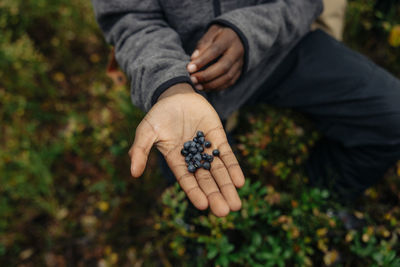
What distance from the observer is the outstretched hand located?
4.03 ft

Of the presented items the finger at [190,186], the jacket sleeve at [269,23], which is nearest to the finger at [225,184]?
the finger at [190,186]

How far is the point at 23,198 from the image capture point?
2430 millimetres

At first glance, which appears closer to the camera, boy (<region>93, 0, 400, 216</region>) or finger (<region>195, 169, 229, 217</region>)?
finger (<region>195, 169, 229, 217</region>)

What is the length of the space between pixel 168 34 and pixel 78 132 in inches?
61.4

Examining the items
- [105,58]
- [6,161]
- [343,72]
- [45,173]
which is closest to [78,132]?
[45,173]

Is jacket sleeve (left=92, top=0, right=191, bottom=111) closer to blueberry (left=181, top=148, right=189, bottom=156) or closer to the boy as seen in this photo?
the boy

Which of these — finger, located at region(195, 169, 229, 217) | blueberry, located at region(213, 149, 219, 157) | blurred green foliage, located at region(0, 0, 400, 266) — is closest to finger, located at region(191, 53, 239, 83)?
blueberry, located at region(213, 149, 219, 157)

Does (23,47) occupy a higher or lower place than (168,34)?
lower

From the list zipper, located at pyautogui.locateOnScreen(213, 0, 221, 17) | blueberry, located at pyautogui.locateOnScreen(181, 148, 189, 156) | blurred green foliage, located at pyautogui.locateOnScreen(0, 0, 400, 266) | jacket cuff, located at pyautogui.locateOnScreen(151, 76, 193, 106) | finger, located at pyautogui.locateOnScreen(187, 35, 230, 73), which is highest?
zipper, located at pyautogui.locateOnScreen(213, 0, 221, 17)

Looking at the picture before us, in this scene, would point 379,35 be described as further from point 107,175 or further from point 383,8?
point 107,175

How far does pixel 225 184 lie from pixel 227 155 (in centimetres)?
14

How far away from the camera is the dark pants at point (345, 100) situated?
1.67 meters

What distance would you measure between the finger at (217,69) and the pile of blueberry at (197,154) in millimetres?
295

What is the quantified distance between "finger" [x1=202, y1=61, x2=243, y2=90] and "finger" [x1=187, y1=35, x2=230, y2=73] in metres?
0.10
